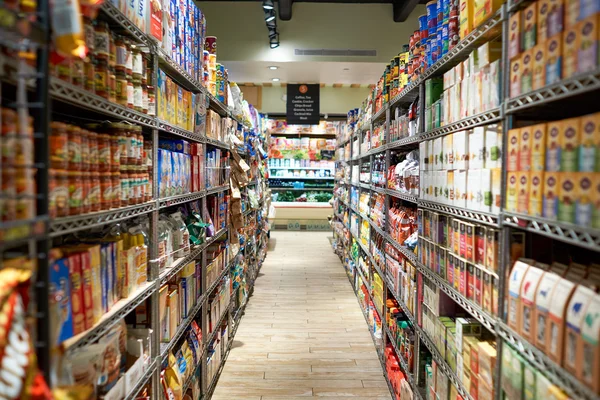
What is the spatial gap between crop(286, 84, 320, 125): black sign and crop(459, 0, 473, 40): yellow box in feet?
25.5

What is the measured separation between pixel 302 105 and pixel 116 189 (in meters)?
8.49

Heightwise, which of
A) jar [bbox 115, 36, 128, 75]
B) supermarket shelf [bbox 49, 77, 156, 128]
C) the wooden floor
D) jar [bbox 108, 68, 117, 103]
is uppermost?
jar [bbox 115, 36, 128, 75]

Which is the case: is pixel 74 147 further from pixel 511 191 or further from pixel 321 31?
pixel 321 31

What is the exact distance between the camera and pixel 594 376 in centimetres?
109

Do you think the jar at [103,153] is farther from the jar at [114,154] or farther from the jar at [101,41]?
the jar at [101,41]

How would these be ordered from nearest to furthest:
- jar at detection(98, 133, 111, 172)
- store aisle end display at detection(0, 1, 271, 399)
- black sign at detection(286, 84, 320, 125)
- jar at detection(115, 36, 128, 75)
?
store aisle end display at detection(0, 1, 271, 399) → jar at detection(98, 133, 111, 172) → jar at detection(115, 36, 128, 75) → black sign at detection(286, 84, 320, 125)

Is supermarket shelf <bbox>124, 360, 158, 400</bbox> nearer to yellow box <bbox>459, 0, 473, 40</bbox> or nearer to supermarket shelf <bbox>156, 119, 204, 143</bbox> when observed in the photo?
supermarket shelf <bbox>156, 119, 204, 143</bbox>

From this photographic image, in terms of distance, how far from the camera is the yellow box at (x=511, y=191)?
5.07ft

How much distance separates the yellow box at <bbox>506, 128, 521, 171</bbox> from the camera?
5.08 ft

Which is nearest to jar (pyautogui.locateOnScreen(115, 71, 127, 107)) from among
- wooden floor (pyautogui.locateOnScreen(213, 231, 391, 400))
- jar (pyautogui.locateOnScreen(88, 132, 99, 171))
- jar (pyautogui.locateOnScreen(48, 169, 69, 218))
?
jar (pyautogui.locateOnScreen(88, 132, 99, 171))

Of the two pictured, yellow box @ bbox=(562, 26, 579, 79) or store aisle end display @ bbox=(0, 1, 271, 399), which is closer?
store aisle end display @ bbox=(0, 1, 271, 399)

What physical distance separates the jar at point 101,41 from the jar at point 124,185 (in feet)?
1.42

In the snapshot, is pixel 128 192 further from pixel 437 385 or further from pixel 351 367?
pixel 351 367

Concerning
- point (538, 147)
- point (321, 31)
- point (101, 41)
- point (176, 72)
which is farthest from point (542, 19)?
point (321, 31)
